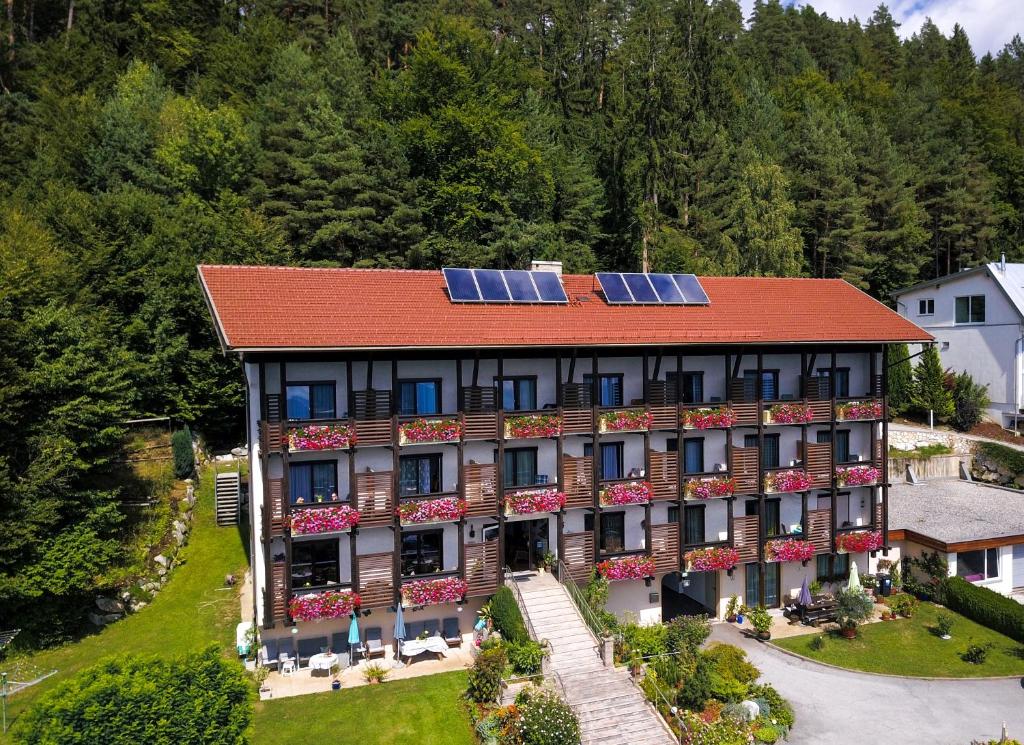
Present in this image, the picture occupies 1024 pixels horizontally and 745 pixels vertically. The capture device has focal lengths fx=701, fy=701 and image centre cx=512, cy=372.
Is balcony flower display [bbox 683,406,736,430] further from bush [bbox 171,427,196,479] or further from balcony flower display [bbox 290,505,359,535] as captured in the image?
bush [bbox 171,427,196,479]

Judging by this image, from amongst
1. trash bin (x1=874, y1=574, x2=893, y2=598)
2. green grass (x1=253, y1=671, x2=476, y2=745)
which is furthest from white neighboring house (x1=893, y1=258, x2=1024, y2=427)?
green grass (x1=253, y1=671, x2=476, y2=745)

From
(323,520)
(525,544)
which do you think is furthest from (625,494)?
(323,520)

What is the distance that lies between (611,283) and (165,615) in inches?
846

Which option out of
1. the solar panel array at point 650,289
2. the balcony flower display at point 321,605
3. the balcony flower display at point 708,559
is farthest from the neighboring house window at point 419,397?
the balcony flower display at point 708,559

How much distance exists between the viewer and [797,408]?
28641 millimetres

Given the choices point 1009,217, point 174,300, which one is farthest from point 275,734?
point 1009,217

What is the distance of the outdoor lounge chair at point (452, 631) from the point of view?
2498cm

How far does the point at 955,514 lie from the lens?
34125mm

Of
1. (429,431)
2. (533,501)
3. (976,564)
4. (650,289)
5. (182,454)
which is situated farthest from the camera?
(182,454)

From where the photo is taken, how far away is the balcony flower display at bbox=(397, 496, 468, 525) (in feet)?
77.1

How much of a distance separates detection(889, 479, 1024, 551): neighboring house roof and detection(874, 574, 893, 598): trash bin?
1.84 metres

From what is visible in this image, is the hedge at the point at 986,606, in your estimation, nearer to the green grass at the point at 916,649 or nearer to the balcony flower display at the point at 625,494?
the green grass at the point at 916,649

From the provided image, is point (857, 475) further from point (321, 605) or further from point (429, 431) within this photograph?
point (321, 605)

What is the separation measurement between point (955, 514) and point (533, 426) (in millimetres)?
23233
